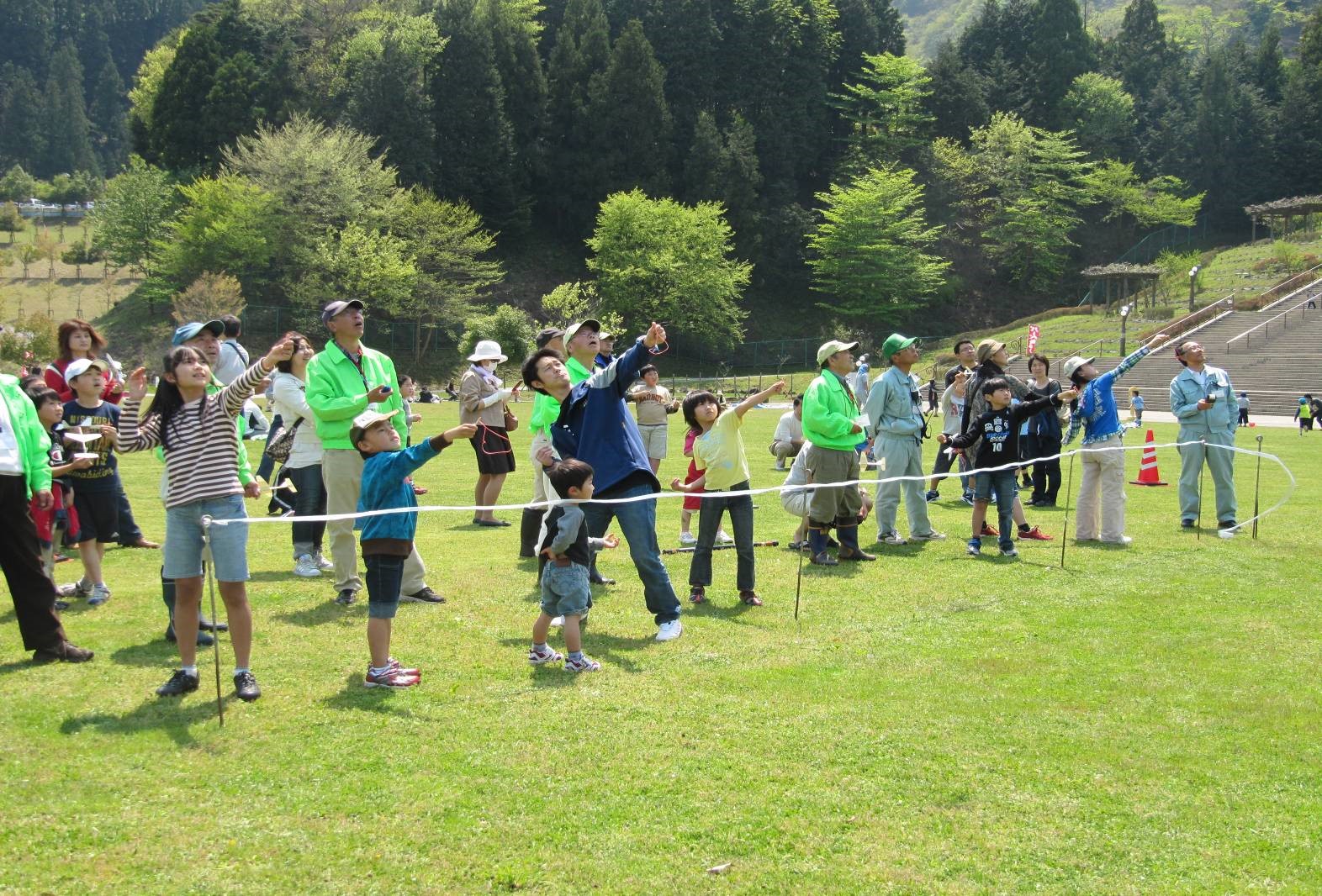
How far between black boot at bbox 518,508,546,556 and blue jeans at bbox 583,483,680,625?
2.65 m

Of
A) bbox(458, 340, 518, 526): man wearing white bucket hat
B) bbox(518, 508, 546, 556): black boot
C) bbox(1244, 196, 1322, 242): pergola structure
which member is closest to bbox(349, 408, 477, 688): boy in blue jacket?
bbox(518, 508, 546, 556): black boot

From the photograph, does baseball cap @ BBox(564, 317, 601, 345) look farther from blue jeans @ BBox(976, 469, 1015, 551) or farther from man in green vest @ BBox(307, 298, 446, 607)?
blue jeans @ BBox(976, 469, 1015, 551)

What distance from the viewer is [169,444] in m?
6.64

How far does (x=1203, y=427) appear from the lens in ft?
44.0

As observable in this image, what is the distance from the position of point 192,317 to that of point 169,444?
4663 centimetres

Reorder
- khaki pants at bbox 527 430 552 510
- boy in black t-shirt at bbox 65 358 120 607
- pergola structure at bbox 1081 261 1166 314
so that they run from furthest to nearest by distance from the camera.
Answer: pergola structure at bbox 1081 261 1166 314, khaki pants at bbox 527 430 552 510, boy in black t-shirt at bbox 65 358 120 607

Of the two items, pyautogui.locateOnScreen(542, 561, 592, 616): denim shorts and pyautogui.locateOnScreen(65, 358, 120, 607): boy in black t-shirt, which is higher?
pyautogui.locateOnScreen(65, 358, 120, 607): boy in black t-shirt

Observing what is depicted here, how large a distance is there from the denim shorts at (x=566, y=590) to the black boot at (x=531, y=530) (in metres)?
3.43

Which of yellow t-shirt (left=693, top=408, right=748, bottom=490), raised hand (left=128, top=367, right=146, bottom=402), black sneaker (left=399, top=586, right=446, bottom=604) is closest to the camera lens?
raised hand (left=128, top=367, right=146, bottom=402)

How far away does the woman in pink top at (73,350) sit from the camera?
8766 millimetres

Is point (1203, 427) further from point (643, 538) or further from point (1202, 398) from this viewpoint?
point (643, 538)

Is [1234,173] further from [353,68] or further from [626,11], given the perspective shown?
[353,68]

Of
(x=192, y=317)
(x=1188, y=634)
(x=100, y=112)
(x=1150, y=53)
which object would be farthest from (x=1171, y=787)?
(x=100, y=112)

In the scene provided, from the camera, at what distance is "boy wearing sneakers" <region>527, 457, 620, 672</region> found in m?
7.21
